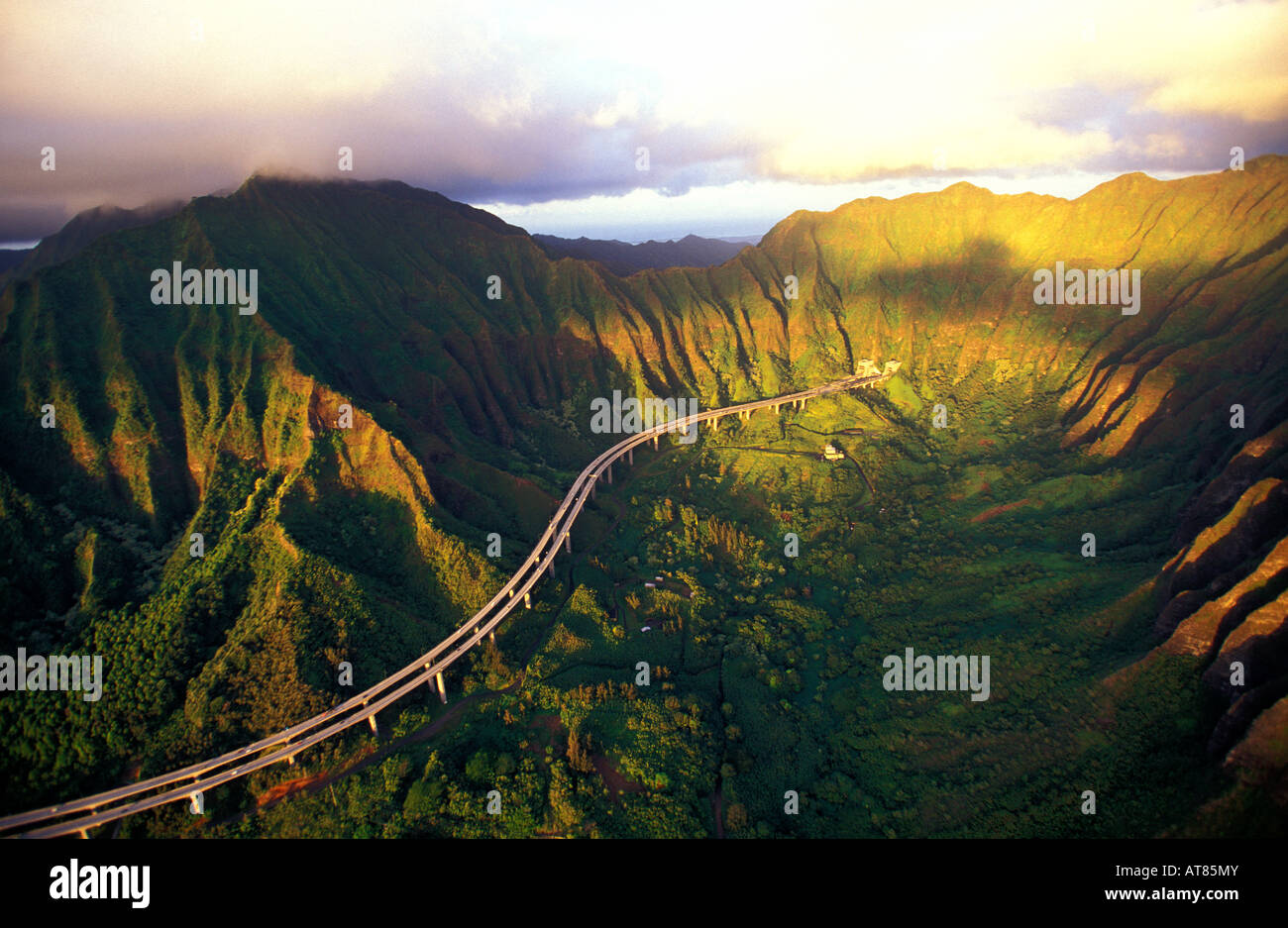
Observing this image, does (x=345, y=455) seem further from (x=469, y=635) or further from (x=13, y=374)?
(x=13, y=374)

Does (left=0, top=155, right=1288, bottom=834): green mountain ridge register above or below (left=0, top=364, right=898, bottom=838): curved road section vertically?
above

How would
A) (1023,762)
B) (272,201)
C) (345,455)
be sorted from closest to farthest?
(1023,762), (345,455), (272,201)

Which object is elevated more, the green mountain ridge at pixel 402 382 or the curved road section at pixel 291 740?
the green mountain ridge at pixel 402 382

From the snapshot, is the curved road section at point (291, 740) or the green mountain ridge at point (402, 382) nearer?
the curved road section at point (291, 740)

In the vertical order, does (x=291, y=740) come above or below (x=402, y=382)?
below

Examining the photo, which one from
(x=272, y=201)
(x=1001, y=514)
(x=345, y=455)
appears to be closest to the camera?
(x=345, y=455)

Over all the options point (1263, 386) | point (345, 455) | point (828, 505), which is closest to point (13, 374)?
point (345, 455)

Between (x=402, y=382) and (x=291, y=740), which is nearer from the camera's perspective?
(x=291, y=740)

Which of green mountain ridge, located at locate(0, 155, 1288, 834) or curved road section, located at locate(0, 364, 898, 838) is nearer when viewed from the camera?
curved road section, located at locate(0, 364, 898, 838)
